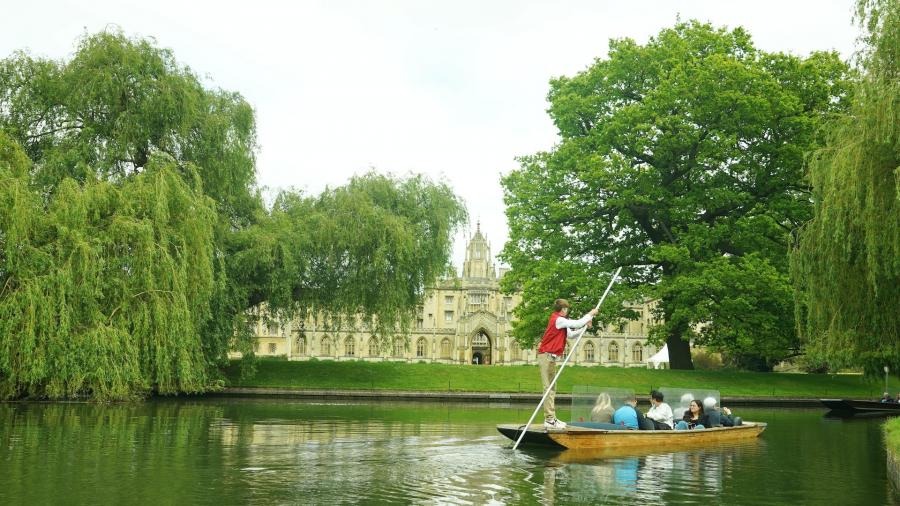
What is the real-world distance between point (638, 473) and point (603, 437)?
245cm

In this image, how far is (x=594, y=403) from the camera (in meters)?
17.3

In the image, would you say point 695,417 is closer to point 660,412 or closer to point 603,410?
point 660,412

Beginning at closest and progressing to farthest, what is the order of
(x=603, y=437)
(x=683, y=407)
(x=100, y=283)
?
1. (x=603, y=437)
2. (x=683, y=407)
3. (x=100, y=283)

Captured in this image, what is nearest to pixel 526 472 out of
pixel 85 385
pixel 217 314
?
pixel 85 385

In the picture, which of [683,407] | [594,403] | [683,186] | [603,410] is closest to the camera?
[603,410]

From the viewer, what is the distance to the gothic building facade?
97312 millimetres

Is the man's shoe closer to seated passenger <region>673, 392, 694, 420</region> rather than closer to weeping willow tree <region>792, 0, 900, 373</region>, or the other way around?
seated passenger <region>673, 392, 694, 420</region>

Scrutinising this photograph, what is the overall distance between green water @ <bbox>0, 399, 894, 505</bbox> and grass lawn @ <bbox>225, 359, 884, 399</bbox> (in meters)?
16.4

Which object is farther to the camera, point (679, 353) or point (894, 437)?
point (679, 353)

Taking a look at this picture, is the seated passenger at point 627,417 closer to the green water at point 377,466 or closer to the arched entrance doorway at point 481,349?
the green water at point 377,466

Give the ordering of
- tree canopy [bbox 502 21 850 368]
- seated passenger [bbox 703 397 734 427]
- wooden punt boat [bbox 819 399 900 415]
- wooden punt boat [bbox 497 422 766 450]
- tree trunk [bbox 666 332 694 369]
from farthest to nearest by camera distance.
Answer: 1. tree trunk [bbox 666 332 694 369]
2. tree canopy [bbox 502 21 850 368]
3. wooden punt boat [bbox 819 399 900 415]
4. seated passenger [bbox 703 397 734 427]
5. wooden punt boat [bbox 497 422 766 450]

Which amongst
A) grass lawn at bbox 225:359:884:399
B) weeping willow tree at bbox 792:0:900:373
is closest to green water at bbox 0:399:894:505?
weeping willow tree at bbox 792:0:900:373

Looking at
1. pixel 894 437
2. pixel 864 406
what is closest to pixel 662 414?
pixel 894 437

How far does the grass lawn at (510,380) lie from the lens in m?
39.3
